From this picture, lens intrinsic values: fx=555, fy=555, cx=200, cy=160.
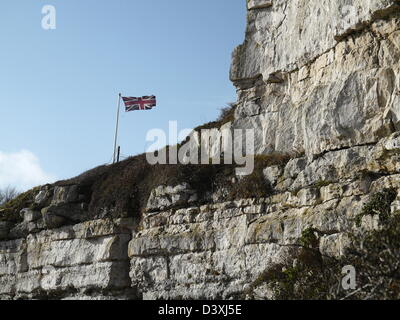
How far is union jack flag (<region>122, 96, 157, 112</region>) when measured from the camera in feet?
93.5

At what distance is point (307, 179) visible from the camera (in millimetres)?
17359

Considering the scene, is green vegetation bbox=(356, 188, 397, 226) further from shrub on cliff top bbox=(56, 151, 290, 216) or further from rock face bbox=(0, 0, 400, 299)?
shrub on cliff top bbox=(56, 151, 290, 216)

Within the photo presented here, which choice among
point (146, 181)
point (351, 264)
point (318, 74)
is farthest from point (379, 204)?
point (146, 181)

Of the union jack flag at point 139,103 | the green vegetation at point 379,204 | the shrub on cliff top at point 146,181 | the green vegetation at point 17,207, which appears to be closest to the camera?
the green vegetation at point 379,204

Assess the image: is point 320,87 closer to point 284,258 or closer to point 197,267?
point 284,258

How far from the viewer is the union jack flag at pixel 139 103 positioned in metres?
28.5

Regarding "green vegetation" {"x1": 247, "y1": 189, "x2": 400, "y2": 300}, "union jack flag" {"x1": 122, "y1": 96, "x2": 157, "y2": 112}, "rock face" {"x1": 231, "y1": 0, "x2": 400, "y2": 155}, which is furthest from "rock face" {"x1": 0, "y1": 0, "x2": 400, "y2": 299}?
"union jack flag" {"x1": 122, "y1": 96, "x2": 157, "y2": 112}

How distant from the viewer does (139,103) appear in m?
28.7

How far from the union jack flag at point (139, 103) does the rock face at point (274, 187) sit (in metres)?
5.64

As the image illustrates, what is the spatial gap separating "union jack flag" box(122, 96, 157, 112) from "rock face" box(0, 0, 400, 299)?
564 centimetres

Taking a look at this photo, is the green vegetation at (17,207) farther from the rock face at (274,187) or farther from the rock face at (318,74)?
the rock face at (318,74)

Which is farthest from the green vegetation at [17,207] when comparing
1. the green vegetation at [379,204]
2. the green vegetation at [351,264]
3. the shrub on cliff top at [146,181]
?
the green vegetation at [379,204]
